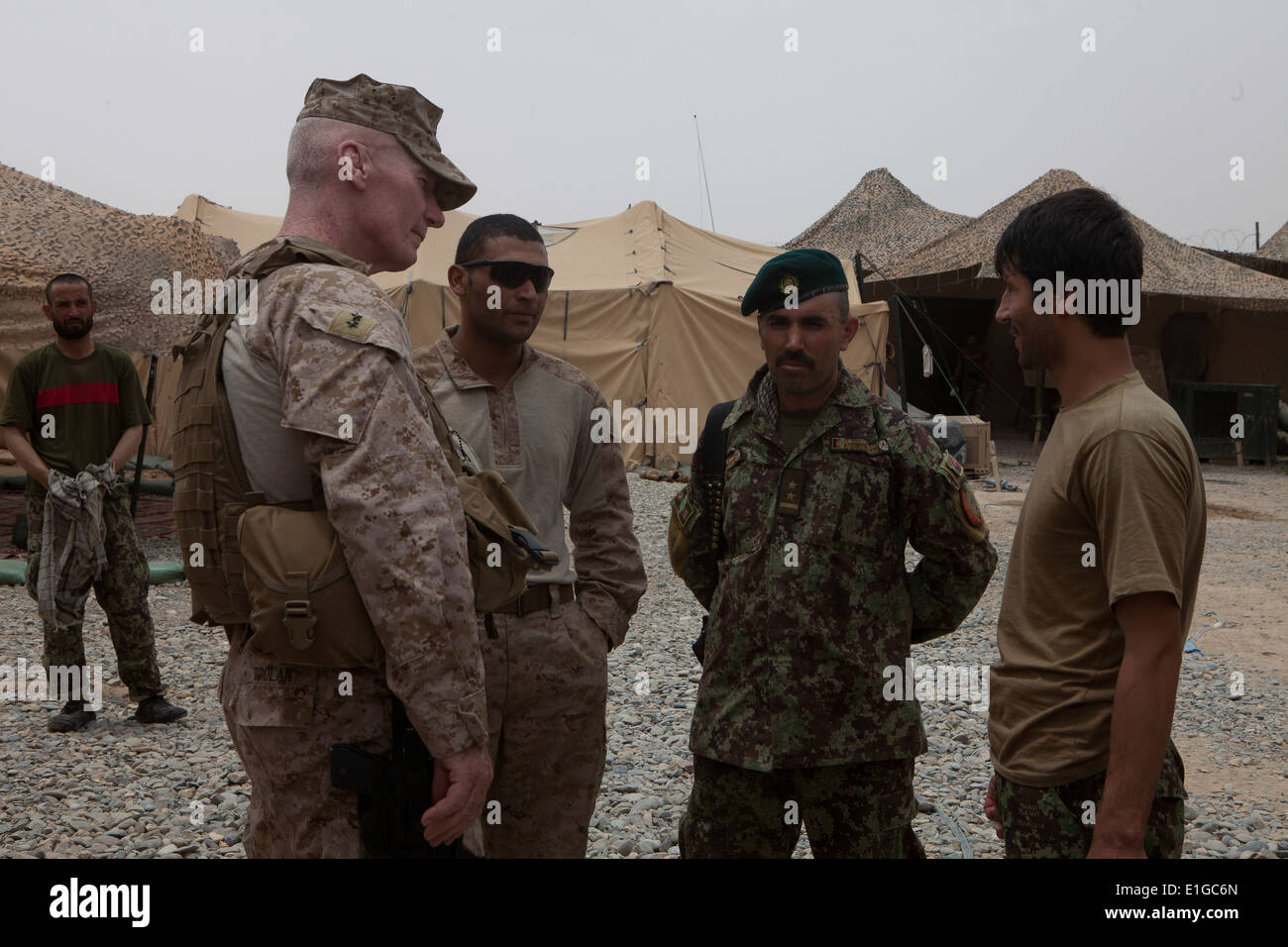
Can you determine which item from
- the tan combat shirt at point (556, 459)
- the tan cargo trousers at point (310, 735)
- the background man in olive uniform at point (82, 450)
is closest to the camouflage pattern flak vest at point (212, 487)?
the tan cargo trousers at point (310, 735)

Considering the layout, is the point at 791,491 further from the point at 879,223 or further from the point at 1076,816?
the point at 879,223

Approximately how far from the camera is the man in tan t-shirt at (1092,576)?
157 cm

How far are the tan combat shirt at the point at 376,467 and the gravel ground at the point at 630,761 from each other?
2.18 m

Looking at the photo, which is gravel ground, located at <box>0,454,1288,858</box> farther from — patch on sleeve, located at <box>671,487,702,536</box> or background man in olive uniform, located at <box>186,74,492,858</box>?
background man in olive uniform, located at <box>186,74,492,858</box>

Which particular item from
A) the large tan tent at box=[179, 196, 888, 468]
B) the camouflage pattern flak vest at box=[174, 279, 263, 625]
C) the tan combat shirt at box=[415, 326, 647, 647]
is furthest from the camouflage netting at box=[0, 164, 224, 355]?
the camouflage pattern flak vest at box=[174, 279, 263, 625]

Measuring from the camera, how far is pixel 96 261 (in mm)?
8438

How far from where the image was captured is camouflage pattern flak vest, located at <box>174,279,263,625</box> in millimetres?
1688

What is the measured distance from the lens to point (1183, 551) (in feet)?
5.31

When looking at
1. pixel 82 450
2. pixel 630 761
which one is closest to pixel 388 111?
pixel 630 761

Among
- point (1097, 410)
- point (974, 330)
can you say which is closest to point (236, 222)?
point (974, 330)

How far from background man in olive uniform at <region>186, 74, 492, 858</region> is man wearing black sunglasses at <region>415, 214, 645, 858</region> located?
595 millimetres

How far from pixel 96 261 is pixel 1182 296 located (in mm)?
18187

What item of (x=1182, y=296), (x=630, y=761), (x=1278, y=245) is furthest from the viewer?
(x=1278, y=245)
